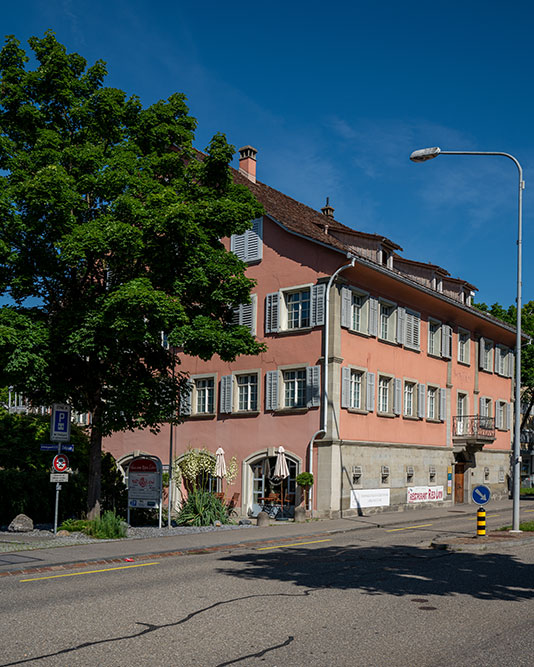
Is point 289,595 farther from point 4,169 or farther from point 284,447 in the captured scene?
point 284,447

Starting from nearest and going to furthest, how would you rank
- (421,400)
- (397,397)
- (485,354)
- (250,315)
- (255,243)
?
(250,315)
(255,243)
(397,397)
(421,400)
(485,354)

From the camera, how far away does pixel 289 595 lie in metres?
10.6

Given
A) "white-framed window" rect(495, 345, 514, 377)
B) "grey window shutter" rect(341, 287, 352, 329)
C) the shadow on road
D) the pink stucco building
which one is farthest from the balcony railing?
the shadow on road

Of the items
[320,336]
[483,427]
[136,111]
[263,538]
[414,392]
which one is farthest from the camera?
[483,427]

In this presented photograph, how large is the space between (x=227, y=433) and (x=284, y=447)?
3.22 m

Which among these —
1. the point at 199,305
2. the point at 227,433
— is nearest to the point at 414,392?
the point at 227,433

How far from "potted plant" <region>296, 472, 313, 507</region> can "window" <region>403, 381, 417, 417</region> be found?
7.25 m

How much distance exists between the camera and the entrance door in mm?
38469

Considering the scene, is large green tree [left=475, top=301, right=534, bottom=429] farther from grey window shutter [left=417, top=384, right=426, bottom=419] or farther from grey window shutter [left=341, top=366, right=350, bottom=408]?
grey window shutter [left=341, top=366, right=350, bottom=408]

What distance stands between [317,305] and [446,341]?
1036 cm

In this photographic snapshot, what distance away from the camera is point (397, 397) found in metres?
32.4

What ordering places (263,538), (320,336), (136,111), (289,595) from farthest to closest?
(320,336)
(136,111)
(263,538)
(289,595)

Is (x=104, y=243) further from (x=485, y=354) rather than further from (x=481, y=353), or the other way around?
(x=485, y=354)

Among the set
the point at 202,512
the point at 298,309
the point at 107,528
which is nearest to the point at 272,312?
the point at 298,309
